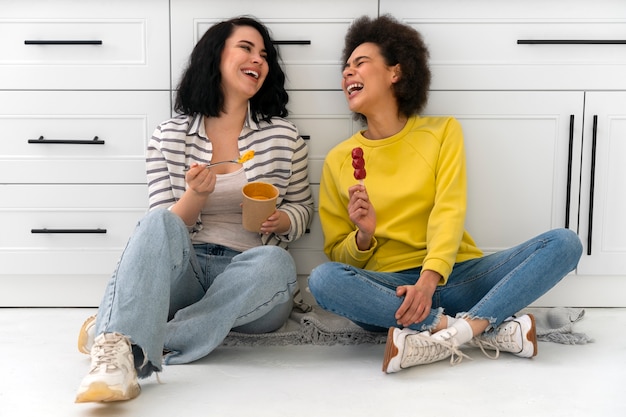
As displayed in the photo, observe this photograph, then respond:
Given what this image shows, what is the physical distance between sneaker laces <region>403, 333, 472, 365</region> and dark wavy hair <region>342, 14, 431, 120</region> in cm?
61

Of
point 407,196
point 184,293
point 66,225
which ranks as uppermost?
point 407,196

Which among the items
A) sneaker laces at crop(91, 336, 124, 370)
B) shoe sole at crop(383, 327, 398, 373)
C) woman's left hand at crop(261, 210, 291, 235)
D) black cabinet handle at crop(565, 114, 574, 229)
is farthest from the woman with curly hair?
sneaker laces at crop(91, 336, 124, 370)

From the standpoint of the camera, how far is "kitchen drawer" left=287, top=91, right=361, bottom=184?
2.07 metres

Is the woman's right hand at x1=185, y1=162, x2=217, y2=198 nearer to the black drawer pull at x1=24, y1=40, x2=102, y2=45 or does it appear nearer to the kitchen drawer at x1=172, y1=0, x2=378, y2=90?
the kitchen drawer at x1=172, y1=0, x2=378, y2=90

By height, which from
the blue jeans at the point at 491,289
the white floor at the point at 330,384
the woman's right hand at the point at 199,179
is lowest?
the white floor at the point at 330,384

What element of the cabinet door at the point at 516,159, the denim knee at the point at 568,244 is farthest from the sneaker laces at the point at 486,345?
the cabinet door at the point at 516,159

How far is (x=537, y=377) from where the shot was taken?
60.8 inches

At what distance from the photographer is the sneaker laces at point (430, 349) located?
5.20 ft

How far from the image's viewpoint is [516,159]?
82.2 inches

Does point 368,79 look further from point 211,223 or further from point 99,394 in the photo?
point 99,394

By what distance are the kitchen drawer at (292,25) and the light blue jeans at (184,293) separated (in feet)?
1.86

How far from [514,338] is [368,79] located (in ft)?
2.35

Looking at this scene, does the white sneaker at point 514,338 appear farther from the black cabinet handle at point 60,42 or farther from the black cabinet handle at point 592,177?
the black cabinet handle at point 60,42

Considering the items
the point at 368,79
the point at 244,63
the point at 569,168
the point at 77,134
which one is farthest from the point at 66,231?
the point at 569,168
